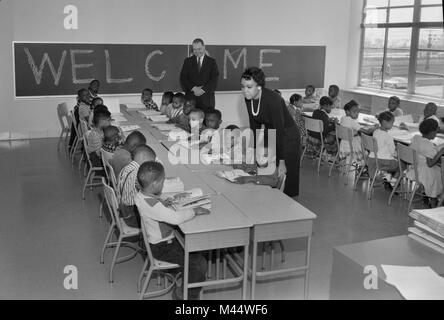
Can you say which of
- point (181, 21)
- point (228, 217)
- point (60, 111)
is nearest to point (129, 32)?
point (181, 21)

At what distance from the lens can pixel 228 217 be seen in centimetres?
338

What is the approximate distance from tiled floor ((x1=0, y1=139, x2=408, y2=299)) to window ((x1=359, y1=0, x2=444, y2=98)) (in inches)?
142

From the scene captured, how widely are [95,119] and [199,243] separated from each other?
3.50m

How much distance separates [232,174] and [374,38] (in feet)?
25.9

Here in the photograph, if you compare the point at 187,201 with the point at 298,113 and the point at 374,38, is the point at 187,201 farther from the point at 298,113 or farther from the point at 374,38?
the point at 374,38

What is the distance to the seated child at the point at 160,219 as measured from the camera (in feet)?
10.8

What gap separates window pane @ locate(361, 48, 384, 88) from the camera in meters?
11.0

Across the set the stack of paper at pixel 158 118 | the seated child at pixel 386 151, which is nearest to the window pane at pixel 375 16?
the seated child at pixel 386 151

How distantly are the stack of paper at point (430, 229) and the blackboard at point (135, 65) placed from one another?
777cm

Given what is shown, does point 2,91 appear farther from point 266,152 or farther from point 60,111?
point 266,152

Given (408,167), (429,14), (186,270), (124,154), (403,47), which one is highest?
(429,14)

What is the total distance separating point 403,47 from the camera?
1034 cm

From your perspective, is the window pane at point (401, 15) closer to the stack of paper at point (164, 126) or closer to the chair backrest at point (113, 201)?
the stack of paper at point (164, 126)

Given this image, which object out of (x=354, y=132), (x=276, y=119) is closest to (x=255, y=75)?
(x=276, y=119)
